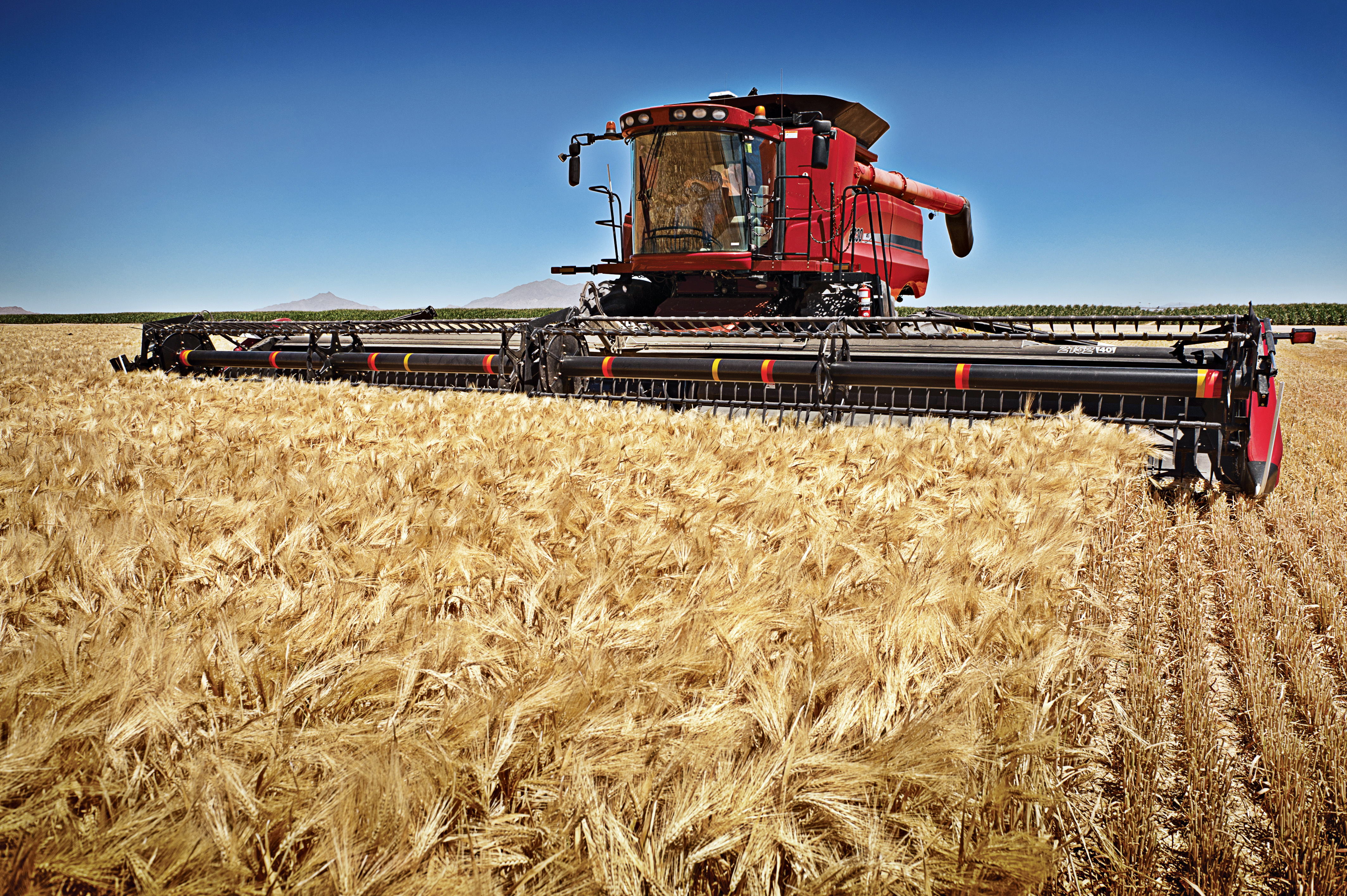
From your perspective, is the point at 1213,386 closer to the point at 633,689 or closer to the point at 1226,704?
the point at 1226,704

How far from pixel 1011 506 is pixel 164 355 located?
926 centimetres

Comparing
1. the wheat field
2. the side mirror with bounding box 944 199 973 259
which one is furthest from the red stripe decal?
Answer: the side mirror with bounding box 944 199 973 259

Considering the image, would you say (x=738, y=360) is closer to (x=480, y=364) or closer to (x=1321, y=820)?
(x=480, y=364)

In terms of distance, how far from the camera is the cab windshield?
7.53 meters

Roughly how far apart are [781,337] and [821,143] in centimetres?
216

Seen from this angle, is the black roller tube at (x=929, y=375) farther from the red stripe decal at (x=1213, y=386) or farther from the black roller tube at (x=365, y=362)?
the black roller tube at (x=365, y=362)

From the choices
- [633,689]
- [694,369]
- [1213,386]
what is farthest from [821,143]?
[633,689]

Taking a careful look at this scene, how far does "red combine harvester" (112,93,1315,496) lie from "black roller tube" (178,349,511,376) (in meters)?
0.02

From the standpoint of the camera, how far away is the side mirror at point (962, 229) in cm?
1224

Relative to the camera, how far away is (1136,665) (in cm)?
189

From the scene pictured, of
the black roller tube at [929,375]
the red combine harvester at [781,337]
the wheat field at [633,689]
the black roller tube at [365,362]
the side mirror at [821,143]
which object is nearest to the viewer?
the wheat field at [633,689]

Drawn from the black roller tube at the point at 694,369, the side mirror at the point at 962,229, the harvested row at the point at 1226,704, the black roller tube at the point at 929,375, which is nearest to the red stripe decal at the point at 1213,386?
the black roller tube at the point at 929,375

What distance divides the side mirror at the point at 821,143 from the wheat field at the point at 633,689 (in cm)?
437

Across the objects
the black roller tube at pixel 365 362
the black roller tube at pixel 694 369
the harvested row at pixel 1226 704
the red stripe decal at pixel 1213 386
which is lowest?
the harvested row at pixel 1226 704
